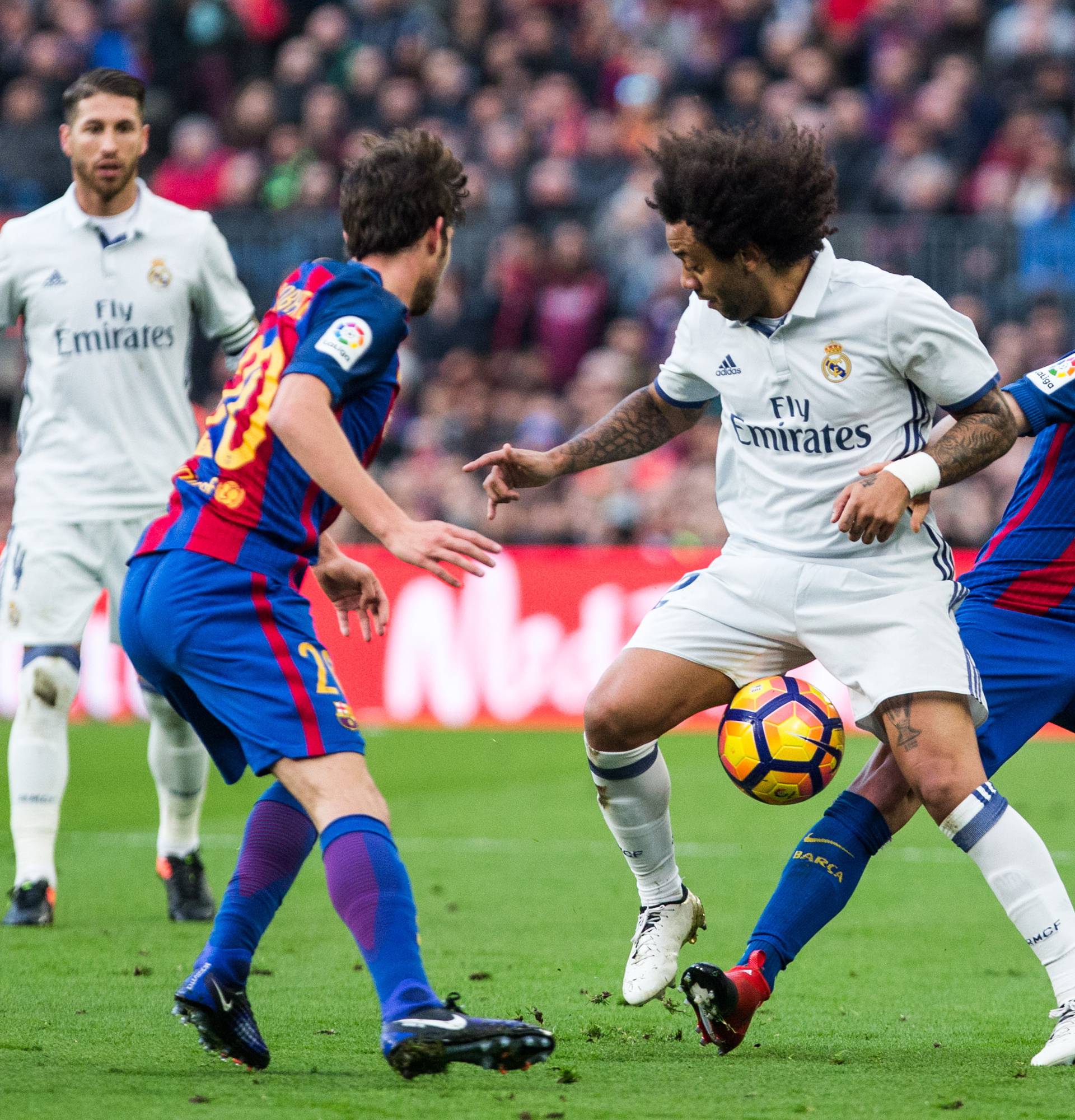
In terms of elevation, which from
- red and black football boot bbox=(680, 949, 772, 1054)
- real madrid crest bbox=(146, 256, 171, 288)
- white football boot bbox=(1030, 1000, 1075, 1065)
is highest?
real madrid crest bbox=(146, 256, 171, 288)

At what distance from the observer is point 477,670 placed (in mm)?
13016

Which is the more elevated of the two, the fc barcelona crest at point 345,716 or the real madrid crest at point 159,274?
the real madrid crest at point 159,274

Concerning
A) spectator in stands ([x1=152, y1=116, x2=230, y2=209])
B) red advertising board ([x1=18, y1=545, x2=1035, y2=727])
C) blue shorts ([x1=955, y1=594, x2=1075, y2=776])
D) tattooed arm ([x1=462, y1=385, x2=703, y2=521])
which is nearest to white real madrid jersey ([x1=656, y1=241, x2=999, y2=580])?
blue shorts ([x1=955, y1=594, x2=1075, y2=776])

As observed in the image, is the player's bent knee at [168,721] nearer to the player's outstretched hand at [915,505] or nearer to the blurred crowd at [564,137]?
the player's outstretched hand at [915,505]

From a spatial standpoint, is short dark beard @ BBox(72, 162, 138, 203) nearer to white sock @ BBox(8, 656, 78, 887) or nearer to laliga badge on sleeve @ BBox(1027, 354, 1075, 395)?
white sock @ BBox(8, 656, 78, 887)

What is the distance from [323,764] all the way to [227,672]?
11.8 inches

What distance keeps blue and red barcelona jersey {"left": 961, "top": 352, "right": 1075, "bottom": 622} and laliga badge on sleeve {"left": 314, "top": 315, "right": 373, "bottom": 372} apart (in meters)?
1.87

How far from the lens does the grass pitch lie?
3.80 m

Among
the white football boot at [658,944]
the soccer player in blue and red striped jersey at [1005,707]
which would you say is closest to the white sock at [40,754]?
the white football boot at [658,944]

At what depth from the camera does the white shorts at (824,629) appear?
14.4 feet

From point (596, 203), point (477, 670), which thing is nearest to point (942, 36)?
point (596, 203)

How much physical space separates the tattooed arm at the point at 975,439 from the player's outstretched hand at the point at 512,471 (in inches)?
41.8

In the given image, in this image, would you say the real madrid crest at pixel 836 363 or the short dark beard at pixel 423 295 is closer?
the short dark beard at pixel 423 295

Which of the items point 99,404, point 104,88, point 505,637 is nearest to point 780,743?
point 99,404
